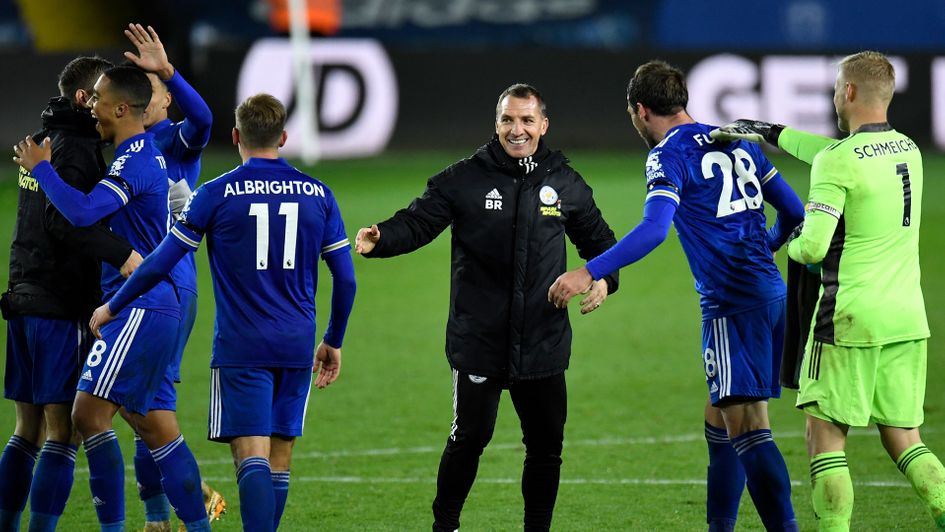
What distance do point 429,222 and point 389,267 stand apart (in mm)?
9110

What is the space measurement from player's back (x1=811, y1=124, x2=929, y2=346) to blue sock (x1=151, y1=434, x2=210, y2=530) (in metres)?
2.69

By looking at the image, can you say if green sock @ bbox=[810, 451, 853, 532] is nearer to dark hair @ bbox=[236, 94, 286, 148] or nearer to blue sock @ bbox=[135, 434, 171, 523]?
dark hair @ bbox=[236, 94, 286, 148]

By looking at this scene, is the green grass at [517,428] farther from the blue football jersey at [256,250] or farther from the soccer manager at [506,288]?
the blue football jersey at [256,250]

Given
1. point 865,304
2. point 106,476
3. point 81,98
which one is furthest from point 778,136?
point 106,476

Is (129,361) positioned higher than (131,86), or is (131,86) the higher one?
(131,86)

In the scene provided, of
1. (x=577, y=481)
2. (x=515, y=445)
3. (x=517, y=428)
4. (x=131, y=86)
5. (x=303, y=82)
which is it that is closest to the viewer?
(x=131, y=86)

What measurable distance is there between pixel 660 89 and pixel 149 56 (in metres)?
2.31

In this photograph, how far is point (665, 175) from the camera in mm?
5680

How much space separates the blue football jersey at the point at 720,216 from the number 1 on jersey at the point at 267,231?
60.0 inches

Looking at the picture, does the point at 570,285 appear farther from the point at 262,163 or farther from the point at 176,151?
the point at 176,151

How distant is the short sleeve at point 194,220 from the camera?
5.38 meters

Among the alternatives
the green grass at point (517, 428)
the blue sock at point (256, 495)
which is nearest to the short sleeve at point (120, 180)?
the blue sock at point (256, 495)

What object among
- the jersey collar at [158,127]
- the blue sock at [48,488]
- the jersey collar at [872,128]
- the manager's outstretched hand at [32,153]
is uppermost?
the jersey collar at [158,127]

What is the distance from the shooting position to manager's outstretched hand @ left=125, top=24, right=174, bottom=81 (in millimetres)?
6070
